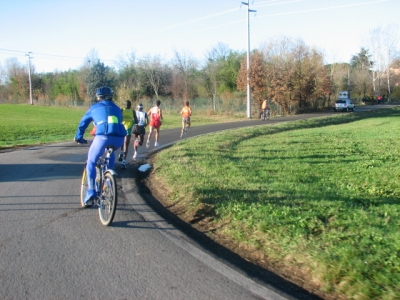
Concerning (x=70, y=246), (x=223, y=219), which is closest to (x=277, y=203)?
(x=223, y=219)

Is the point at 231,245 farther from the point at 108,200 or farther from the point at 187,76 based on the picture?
the point at 187,76

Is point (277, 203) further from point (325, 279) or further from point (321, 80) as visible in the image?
point (321, 80)

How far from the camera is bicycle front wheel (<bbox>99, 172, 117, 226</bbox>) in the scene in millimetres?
5977

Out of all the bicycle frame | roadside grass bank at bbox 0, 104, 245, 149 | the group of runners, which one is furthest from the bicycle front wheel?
roadside grass bank at bbox 0, 104, 245, 149

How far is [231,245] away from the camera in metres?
5.46

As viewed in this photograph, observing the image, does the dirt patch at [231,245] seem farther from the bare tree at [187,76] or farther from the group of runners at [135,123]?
the bare tree at [187,76]

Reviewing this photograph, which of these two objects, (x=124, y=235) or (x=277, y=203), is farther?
(x=277, y=203)

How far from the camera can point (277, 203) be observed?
6895 millimetres

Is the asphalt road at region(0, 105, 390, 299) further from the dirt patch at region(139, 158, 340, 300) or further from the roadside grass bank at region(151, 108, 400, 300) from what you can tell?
the roadside grass bank at region(151, 108, 400, 300)

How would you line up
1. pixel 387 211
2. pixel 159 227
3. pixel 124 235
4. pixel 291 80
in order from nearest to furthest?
pixel 124 235, pixel 159 227, pixel 387 211, pixel 291 80

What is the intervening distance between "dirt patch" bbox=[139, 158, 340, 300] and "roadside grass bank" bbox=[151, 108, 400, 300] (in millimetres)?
14

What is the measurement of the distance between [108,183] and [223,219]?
1.85 meters

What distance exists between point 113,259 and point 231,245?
5.15 feet

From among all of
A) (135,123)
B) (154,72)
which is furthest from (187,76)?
(135,123)
